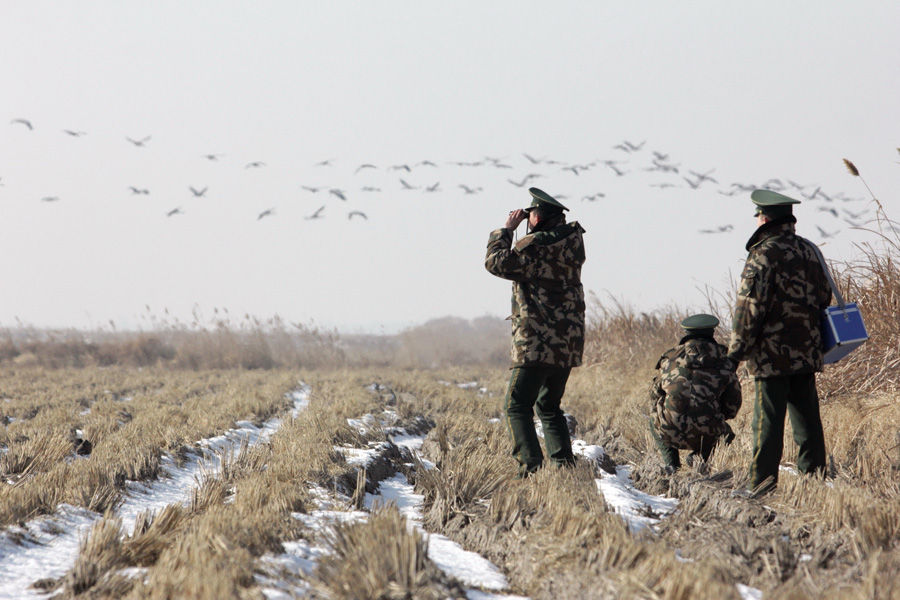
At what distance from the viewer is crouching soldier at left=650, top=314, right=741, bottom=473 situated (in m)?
4.70

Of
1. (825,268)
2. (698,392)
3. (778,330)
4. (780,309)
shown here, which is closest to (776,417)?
(778,330)

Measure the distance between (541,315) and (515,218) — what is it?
0.70 metres

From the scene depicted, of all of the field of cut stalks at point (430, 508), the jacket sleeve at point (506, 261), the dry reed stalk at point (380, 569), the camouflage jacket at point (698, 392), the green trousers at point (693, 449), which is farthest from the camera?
the green trousers at point (693, 449)

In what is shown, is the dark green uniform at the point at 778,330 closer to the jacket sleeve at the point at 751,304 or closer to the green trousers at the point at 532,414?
the jacket sleeve at the point at 751,304

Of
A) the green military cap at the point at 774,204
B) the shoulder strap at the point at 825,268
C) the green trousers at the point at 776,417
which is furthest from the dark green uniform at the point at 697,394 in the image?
the green military cap at the point at 774,204

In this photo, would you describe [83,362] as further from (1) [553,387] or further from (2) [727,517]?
(2) [727,517]

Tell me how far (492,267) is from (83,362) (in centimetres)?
2084

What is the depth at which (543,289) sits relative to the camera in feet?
15.4

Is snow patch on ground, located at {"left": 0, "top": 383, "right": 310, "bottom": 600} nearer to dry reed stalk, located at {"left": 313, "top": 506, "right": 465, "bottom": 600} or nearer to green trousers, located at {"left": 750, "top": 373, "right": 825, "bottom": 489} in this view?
dry reed stalk, located at {"left": 313, "top": 506, "right": 465, "bottom": 600}

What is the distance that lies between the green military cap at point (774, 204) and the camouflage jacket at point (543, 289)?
114cm

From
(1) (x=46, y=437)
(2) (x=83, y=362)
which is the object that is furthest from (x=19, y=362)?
(1) (x=46, y=437)

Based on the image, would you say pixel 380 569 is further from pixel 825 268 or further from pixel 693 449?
pixel 693 449

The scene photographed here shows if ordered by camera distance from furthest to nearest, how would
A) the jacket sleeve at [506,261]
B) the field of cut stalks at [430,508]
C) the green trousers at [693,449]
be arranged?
the green trousers at [693,449] < the jacket sleeve at [506,261] < the field of cut stalks at [430,508]

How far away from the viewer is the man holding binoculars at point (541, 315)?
462 centimetres
